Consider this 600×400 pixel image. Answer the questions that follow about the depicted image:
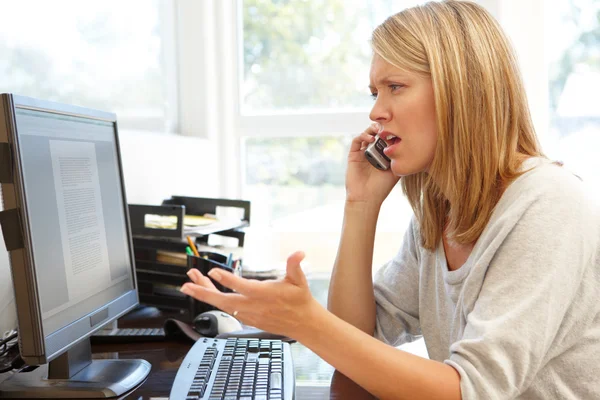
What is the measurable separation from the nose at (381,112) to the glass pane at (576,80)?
1.54m

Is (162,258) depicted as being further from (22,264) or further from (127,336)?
(22,264)

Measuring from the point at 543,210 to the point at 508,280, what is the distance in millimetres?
119

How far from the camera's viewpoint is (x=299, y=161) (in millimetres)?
2693

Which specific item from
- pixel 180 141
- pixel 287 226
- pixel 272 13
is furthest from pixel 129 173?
pixel 272 13

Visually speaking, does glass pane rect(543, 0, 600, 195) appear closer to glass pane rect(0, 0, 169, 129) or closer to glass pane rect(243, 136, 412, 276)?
glass pane rect(243, 136, 412, 276)

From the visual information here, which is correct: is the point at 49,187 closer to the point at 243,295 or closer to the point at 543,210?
the point at 243,295

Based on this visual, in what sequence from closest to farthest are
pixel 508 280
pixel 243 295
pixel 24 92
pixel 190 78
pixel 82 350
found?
1. pixel 243 295
2. pixel 508 280
3. pixel 82 350
4. pixel 24 92
5. pixel 190 78

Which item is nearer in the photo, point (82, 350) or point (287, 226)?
point (82, 350)

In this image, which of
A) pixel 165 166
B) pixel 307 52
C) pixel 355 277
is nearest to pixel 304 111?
pixel 307 52

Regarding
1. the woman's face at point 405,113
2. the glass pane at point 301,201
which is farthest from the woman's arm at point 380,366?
the glass pane at point 301,201

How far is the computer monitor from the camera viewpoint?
2.76ft

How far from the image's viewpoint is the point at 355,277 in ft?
4.40

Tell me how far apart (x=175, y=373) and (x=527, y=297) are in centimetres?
59

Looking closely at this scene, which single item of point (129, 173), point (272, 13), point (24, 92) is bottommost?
point (129, 173)
